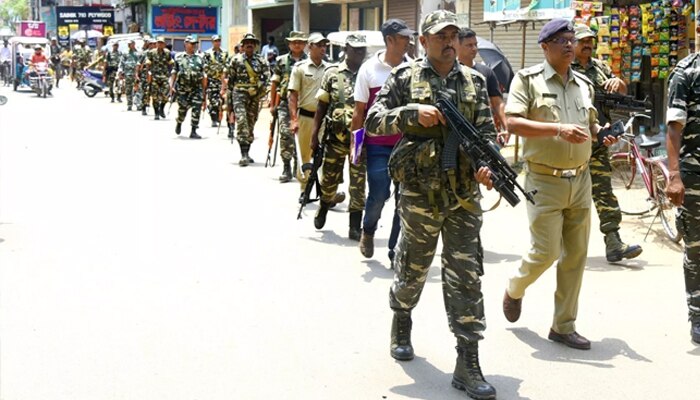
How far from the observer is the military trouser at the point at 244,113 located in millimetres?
14422

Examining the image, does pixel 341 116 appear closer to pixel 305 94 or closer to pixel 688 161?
pixel 305 94

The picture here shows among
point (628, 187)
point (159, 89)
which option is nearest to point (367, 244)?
point (628, 187)

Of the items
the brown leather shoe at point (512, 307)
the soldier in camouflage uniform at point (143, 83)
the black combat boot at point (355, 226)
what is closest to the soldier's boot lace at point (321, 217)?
the black combat boot at point (355, 226)

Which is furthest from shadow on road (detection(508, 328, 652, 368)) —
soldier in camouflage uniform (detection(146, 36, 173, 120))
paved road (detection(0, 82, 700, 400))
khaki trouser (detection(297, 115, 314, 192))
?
soldier in camouflage uniform (detection(146, 36, 173, 120))

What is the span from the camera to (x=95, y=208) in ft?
34.4

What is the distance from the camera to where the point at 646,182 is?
899 cm

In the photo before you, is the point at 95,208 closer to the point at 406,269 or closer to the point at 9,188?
the point at 9,188

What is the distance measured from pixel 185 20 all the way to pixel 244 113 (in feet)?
124

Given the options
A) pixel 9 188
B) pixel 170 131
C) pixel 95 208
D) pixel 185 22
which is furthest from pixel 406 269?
pixel 185 22

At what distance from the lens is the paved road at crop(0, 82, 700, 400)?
4.99m

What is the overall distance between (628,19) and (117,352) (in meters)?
8.92

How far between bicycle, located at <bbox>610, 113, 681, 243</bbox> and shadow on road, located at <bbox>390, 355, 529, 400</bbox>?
313 centimetres

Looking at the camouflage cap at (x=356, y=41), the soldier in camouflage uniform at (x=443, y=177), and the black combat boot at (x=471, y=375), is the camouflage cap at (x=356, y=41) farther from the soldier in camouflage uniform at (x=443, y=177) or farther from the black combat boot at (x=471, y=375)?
the black combat boot at (x=471, y=375)

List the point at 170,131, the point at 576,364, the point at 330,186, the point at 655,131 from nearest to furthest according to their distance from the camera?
1. the point at 576,364
2. the point at 330,186
3. the point at 655,131
4. the point at 170,131
